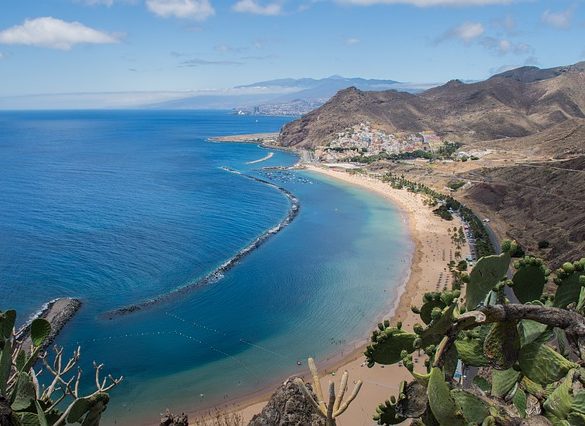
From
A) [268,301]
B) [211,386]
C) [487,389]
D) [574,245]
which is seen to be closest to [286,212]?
[268,301]

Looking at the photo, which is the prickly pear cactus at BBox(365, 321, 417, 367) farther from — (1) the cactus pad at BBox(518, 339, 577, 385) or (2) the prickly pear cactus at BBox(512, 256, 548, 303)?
(2) the prickly pear cactus at BBox(512, 256, 548, 303)

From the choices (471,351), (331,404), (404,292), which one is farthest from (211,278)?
(471,351)

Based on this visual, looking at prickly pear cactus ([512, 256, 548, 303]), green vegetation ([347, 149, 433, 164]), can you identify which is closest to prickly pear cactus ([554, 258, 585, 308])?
prickly pear cactus ([512, 256, 548, 303])

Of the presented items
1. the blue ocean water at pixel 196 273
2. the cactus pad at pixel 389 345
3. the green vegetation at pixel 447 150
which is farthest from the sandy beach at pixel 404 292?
the green vegetation at pixel 447 150

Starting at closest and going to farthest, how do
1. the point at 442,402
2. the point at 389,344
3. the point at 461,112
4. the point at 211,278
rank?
the point at 442,402, the point at 389,344, the point at 211,278, the point at 461,112

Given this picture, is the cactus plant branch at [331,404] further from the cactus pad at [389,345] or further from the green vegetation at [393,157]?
the green vegetation at [393,157]

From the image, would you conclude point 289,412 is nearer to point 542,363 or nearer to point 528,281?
point 528,281

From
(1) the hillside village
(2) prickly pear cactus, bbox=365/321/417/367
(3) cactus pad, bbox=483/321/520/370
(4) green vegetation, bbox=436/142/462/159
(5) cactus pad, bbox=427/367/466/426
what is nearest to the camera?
(5) cactus pad, bbox=427/367/466/426
